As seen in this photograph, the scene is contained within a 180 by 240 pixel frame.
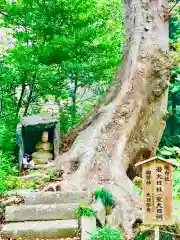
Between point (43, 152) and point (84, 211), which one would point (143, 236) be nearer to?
point (84, 211)

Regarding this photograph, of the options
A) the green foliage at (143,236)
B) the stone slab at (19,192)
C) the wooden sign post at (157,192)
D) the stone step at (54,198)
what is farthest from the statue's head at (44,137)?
the wooden sign post at (157,192)

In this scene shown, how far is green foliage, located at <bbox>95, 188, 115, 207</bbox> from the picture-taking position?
6.55 m

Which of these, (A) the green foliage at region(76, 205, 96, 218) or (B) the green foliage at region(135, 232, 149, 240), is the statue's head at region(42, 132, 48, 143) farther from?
(B) the green foliage at region(135, 232, 149, 240)

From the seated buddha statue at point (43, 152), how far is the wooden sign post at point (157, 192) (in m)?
4.06

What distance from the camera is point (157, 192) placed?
5059 millimetres

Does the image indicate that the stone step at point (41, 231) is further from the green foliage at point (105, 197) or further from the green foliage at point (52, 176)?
the green foliage at point (52, 176)

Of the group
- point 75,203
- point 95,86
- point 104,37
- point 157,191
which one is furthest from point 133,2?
point 157,191

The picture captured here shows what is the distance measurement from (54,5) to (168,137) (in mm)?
8829

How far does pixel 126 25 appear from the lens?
10.6m

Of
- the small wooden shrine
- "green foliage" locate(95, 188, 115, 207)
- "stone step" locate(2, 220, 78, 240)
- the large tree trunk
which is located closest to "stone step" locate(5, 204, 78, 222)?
"stone step" locate(2, 220, 78, 240)

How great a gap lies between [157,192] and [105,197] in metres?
1.66

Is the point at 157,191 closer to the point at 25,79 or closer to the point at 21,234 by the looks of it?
the point at 21,234

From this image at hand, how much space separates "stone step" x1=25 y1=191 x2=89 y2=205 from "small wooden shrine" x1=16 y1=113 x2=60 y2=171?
2.10 metres

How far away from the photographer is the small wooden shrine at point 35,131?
8844 millimetres
